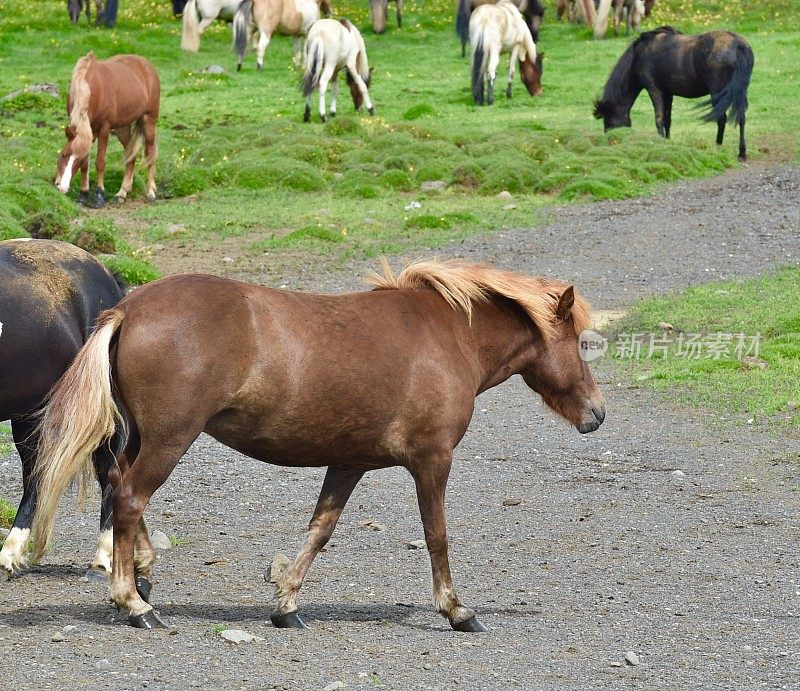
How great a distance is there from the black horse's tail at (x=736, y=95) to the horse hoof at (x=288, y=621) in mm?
17569

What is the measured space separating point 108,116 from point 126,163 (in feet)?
2.47

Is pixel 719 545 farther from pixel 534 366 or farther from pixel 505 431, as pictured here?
pixel 505 431

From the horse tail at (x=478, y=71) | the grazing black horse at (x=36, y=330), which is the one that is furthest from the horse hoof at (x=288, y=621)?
the horse tail at (x=478, y=71)

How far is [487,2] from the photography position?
33062 millimetres

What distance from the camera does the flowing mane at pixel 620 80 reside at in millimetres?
23078

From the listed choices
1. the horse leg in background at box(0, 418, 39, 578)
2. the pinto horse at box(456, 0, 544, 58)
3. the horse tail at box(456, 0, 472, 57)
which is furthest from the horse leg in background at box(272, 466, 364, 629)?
the horse tail at box(456, 0, 472, 57)

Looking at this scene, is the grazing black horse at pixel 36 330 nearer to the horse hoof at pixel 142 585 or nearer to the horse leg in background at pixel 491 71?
the horse hoof at pixel 142 585

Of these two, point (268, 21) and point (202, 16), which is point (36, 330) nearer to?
point (268, 21)

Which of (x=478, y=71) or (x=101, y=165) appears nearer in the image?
(x=101, y=165)

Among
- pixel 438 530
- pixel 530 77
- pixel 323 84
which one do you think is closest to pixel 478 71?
pixel 530 77

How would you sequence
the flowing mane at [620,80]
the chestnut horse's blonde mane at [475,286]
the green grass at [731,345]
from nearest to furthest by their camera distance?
1. the chestnut horse's blonde mane at [475,286]
2. the green grass at [731,345]
3. the flowing mane at [620,80]

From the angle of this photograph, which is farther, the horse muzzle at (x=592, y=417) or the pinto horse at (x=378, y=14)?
the pinto horse at (x=378, y=14)

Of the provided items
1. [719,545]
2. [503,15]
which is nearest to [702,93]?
[503,15]

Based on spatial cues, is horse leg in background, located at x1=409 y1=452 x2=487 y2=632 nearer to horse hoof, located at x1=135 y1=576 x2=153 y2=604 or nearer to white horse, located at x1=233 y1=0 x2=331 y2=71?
horse hoof, located at x1=135 y1=576 x2=153 y2=604
